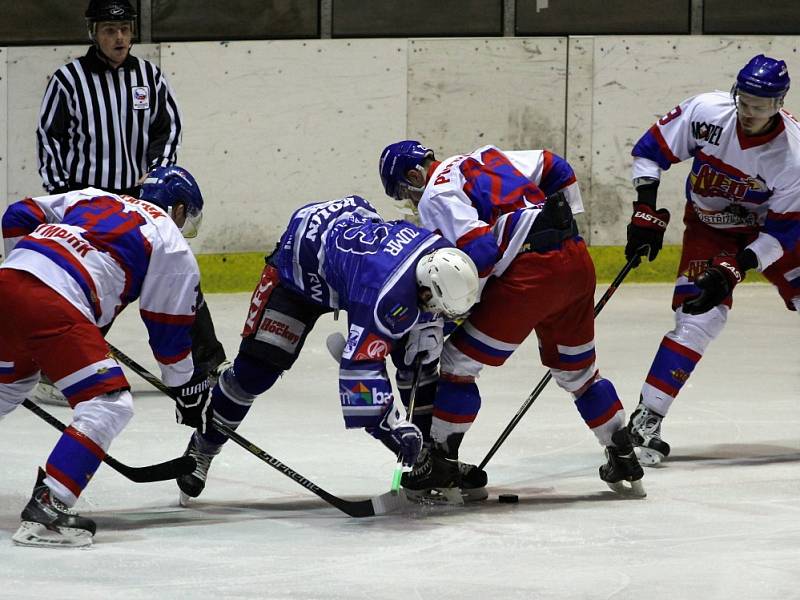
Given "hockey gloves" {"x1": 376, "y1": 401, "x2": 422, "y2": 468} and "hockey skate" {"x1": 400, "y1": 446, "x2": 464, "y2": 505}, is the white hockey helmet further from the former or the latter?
"hockey skate" {"x1": 400, "y1": 446, "x2": 464, "y2": 505}

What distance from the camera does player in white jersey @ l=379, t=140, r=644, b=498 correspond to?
146 inches

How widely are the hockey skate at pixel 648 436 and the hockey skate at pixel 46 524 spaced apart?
68.9 inches

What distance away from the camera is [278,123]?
7.04m

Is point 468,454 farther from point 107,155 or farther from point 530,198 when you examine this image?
point 107,155

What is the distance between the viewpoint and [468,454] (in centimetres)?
437

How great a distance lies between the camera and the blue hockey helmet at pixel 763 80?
162 inches

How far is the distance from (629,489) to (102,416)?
4.68 ft

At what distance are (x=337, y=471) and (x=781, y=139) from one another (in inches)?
61.4

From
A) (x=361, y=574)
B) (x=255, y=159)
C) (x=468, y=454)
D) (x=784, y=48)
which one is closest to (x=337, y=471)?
(x=468, y=454)

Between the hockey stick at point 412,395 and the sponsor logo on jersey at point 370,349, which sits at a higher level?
the sponsor logo on jersey at point 370,349

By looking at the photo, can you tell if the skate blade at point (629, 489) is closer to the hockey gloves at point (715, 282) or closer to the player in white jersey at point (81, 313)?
the hockey gloves at point (715, 282)

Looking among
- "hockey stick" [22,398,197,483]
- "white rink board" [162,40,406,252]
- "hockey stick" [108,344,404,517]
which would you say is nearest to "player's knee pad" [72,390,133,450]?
"hockey stick" [108,344,404,517]

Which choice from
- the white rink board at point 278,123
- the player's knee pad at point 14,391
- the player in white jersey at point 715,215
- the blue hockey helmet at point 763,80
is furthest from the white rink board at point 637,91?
the player's knee pad at point 14,391

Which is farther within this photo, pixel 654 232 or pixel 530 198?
pixel 654 232
